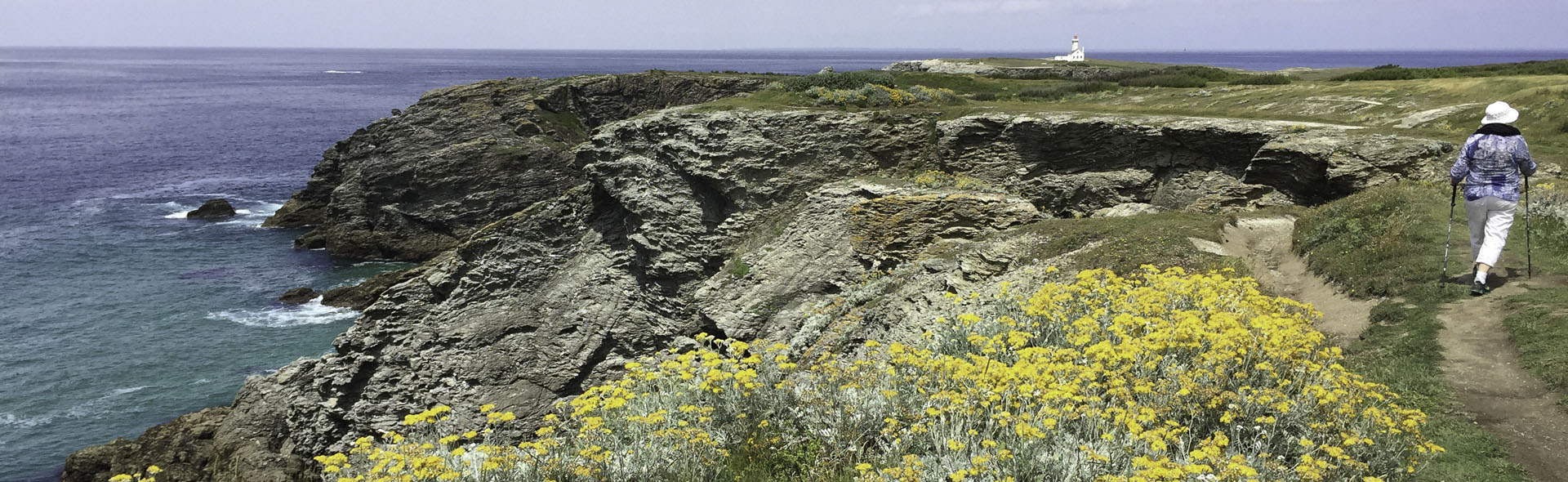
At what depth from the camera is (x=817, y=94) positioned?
96.6ft

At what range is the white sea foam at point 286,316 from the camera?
36.4 m

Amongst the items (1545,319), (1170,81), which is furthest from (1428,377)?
(1170,81)

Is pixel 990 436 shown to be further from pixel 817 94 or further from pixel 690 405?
pixel 817 94

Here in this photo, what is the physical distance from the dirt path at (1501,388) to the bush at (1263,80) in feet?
104

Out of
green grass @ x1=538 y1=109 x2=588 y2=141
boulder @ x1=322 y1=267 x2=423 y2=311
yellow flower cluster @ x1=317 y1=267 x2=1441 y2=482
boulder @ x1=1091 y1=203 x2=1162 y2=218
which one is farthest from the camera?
green grass @ x1=538 y1=109 x2=588 y2=141

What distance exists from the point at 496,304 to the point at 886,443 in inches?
860

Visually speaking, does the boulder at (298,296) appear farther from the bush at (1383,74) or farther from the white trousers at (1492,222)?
the bush at (1383,74)

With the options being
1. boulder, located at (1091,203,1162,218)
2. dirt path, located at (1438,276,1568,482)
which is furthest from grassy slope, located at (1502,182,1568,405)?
boulder, located at (1091,203,1162,218)

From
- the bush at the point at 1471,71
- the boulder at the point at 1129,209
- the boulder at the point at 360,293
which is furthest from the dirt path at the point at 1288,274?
the boulder at the point at 360,293

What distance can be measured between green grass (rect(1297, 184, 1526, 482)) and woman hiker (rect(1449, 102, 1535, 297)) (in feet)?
2.18

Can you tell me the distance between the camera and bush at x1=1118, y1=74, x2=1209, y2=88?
40.6 metres

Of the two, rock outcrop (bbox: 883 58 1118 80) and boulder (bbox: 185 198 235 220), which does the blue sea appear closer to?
boulder (bbox: 185 198 235 220)

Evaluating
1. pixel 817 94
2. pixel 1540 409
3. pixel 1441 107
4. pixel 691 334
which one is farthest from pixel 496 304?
pixel 1441 107

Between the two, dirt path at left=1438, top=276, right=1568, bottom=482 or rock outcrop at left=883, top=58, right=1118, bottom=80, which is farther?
rock outcrop at left=883, top=58, right=1118, bottom=80
